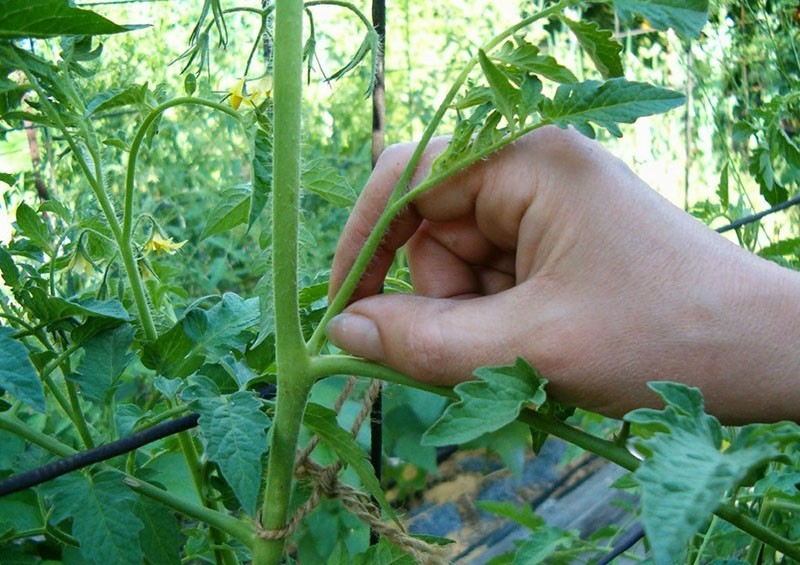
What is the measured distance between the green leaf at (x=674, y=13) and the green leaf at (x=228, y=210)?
42 cm

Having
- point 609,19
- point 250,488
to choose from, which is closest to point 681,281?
point 250,488

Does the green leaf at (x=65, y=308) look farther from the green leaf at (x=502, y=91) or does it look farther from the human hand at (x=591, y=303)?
the green leaf at (x=502, y=91)

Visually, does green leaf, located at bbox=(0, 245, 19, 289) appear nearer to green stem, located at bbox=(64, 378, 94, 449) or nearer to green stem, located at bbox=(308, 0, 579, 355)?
green stem, located at bbox=(64, 378, 94, 449)

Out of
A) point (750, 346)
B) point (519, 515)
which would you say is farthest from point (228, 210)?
point (519, 515)

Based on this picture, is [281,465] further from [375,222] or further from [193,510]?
[375,222]

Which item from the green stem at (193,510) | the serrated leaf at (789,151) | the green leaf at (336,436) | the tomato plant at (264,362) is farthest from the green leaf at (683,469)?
the serrated leaf at (789,151)

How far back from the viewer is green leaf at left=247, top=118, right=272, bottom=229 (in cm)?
76

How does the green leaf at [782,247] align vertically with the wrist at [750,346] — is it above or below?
below

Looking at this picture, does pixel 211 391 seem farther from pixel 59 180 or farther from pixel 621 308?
pixel 59 180

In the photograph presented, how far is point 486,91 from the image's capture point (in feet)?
2.46

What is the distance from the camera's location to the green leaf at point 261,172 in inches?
29.8

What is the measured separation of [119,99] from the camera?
34.1 inches

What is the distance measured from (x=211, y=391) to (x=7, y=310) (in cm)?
34

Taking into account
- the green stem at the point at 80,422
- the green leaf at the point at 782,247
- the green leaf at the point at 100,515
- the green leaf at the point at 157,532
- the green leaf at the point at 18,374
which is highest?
the green leaf at the point at 18,374
